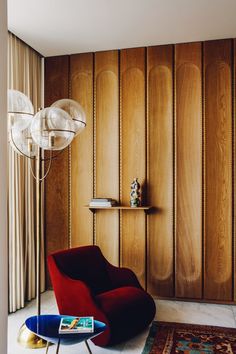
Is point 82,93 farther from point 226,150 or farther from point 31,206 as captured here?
point 226,150

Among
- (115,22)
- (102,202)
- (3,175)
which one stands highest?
(115,22)

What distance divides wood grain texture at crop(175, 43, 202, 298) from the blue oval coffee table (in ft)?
6.43

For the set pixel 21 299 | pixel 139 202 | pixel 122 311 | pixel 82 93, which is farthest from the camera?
pixel 82 93

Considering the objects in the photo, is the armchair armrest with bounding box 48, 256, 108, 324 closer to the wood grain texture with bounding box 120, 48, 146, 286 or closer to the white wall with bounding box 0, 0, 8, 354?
the wood grain texture with bounding box 120, 48, 146, 286

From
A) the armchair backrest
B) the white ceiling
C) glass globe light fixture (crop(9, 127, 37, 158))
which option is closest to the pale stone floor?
the armchair backrest

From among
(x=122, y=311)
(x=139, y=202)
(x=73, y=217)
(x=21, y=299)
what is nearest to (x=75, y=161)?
(x=73, y=217)

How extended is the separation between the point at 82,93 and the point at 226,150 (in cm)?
188

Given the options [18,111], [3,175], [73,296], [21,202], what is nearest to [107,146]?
[21,202]

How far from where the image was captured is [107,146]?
177 inches

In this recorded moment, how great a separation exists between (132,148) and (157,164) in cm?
36

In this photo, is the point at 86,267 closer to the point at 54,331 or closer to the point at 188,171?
the point at 54,331

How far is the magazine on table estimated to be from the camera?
233 centimetres

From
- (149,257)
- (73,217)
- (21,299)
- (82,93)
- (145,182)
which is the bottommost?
(21,299)

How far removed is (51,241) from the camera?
4695mm
